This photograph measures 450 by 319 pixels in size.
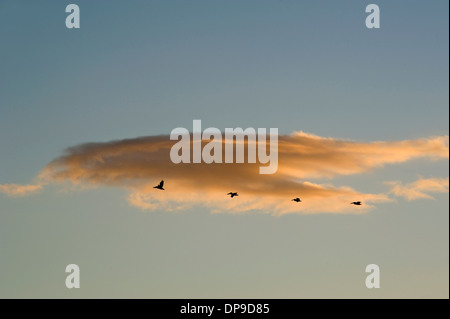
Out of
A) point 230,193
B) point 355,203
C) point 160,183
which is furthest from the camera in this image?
point 355,203
